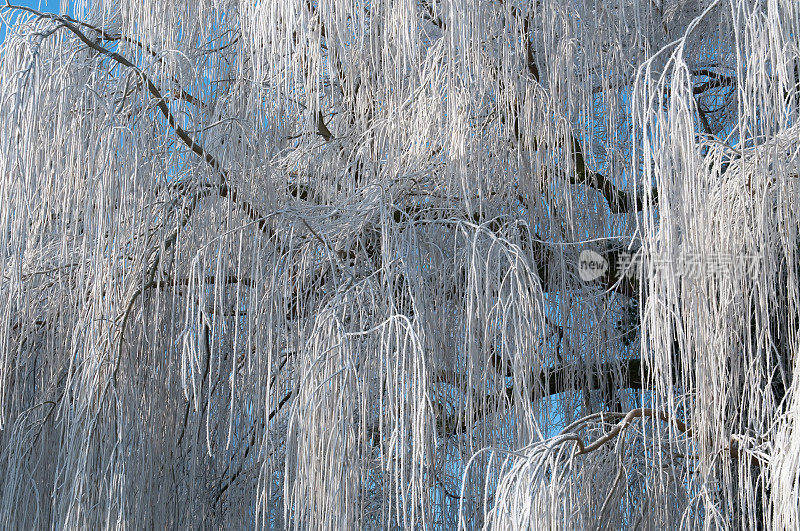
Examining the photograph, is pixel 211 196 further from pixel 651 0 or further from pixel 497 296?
pixel 651 0

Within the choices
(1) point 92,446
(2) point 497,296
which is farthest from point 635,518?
(1) point 92,446

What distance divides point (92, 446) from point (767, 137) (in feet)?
5.24

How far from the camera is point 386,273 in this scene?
6.72 ft

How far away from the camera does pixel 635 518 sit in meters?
1.96
